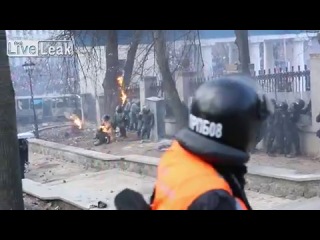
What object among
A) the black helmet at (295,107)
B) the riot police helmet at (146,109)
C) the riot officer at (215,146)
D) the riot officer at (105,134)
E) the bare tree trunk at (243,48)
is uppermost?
the bare tree trunk at (243,48)

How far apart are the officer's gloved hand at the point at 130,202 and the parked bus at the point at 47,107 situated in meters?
21.9

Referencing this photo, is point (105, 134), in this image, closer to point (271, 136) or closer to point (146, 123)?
point (146, 123)

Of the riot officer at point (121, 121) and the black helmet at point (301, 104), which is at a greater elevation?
the black helmet at point (301, 104)

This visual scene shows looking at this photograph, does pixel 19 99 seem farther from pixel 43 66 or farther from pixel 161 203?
pixel 161 203

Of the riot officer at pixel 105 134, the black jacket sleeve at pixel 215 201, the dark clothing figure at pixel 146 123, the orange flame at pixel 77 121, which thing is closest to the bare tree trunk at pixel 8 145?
the black jacket sleeve at pixel 215 201

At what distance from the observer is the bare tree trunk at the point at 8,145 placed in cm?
511

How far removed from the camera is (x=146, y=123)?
15.2 meters

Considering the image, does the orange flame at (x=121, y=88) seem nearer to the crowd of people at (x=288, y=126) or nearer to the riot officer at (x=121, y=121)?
the riot officer at (x=121, y=121)

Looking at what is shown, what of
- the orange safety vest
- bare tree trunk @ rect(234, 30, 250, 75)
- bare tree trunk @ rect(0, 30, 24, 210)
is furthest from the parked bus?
the orange safety vest

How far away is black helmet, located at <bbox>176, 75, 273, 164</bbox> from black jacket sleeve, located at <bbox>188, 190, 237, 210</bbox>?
0.43 feet

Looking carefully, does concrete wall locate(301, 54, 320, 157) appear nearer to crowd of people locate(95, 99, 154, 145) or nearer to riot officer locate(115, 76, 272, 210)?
crowd of people locate(95, 99, 154, 145)

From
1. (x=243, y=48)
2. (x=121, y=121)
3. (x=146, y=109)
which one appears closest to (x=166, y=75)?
(x=243, y=48)
